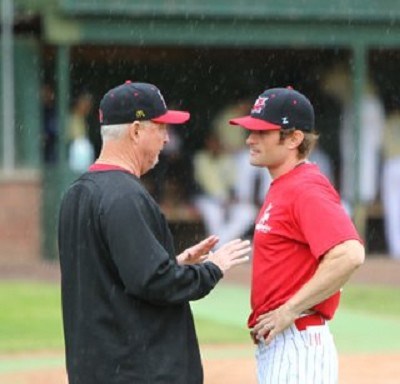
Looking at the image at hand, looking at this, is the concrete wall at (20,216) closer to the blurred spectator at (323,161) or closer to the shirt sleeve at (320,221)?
the blurred spectator at (323,161)

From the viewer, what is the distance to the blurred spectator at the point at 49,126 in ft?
61.2

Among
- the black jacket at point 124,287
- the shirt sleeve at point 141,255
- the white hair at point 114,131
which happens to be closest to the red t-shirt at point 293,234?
the black jacket at point 124,287

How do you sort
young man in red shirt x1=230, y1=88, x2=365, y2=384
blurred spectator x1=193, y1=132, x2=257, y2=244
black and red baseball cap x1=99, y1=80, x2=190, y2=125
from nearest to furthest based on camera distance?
black and red baseball cap x1=99, y1=80, x2=190, y2=125 < young man in red shirt x1=230, y1=88, x2=365, y2=384 < blurred spectator x1=193, y1=132, x2=257, y2=244

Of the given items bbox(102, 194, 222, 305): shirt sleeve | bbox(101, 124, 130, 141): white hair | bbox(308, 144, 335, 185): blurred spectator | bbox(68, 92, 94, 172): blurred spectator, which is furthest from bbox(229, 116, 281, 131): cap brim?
bbox(308, 144, 335, 185): blurred spectator

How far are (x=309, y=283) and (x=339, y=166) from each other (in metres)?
14.9

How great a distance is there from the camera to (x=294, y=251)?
185 inches

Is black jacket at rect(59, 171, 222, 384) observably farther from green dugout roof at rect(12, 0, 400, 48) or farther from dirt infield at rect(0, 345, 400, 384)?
green dugout roof at rect(12, 0, 400, 48)

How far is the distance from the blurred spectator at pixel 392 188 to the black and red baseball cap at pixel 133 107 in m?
14.0

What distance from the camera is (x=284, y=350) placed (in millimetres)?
4715

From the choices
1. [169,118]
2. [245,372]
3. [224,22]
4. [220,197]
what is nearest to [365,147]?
[220,197]

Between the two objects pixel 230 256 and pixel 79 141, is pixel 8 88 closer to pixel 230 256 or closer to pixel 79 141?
pixel 79 141

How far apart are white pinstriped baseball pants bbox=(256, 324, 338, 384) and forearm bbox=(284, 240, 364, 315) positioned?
7.5 inches

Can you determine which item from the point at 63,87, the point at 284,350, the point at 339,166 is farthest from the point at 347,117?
the point at 284,350

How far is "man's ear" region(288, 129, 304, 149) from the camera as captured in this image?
15.8 ft
